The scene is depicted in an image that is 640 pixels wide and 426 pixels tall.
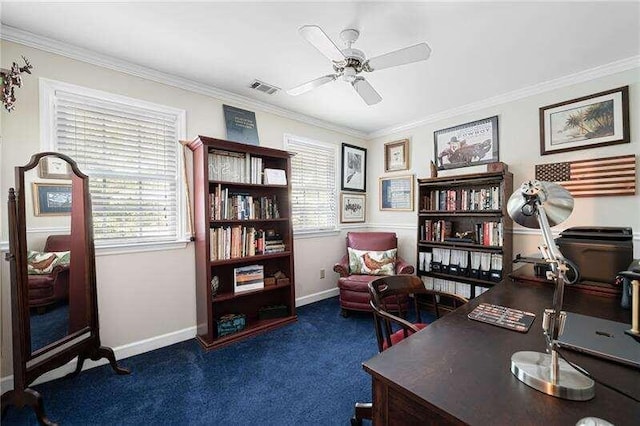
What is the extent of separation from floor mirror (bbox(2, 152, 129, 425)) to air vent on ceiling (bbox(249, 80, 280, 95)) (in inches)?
64.9

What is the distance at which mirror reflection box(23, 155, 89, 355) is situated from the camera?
5.60ft

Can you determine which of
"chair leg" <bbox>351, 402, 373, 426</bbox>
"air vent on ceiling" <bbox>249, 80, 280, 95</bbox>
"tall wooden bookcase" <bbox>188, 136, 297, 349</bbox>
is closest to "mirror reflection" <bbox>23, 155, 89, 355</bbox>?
"tall wooden bookcase" <bbox>188, 136, 297, 349</bbox>

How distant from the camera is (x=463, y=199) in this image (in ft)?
10.0

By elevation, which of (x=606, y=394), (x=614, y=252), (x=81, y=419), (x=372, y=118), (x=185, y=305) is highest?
(x=372, y=118)

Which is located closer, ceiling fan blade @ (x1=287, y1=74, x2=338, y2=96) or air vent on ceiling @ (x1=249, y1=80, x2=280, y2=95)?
ceiling fan blade @ (x1=287, y1=74, x2=338, y2=96)

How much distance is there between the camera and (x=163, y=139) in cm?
250

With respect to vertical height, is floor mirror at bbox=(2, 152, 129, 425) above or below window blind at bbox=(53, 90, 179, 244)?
below

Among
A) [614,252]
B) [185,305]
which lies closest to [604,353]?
[614,252]

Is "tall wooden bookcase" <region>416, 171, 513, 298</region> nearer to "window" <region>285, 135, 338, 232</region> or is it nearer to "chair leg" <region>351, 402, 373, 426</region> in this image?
"window" <region>285, 135, 338, 232</region>

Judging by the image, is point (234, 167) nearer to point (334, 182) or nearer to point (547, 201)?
point (334, 182)

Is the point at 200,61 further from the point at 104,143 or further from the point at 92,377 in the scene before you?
the point at 92,377

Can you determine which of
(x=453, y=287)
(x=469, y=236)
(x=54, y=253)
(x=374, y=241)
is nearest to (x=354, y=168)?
(x=374, y=241)

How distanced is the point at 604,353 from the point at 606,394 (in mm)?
237

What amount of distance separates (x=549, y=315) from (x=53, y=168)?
2906 millimetres
